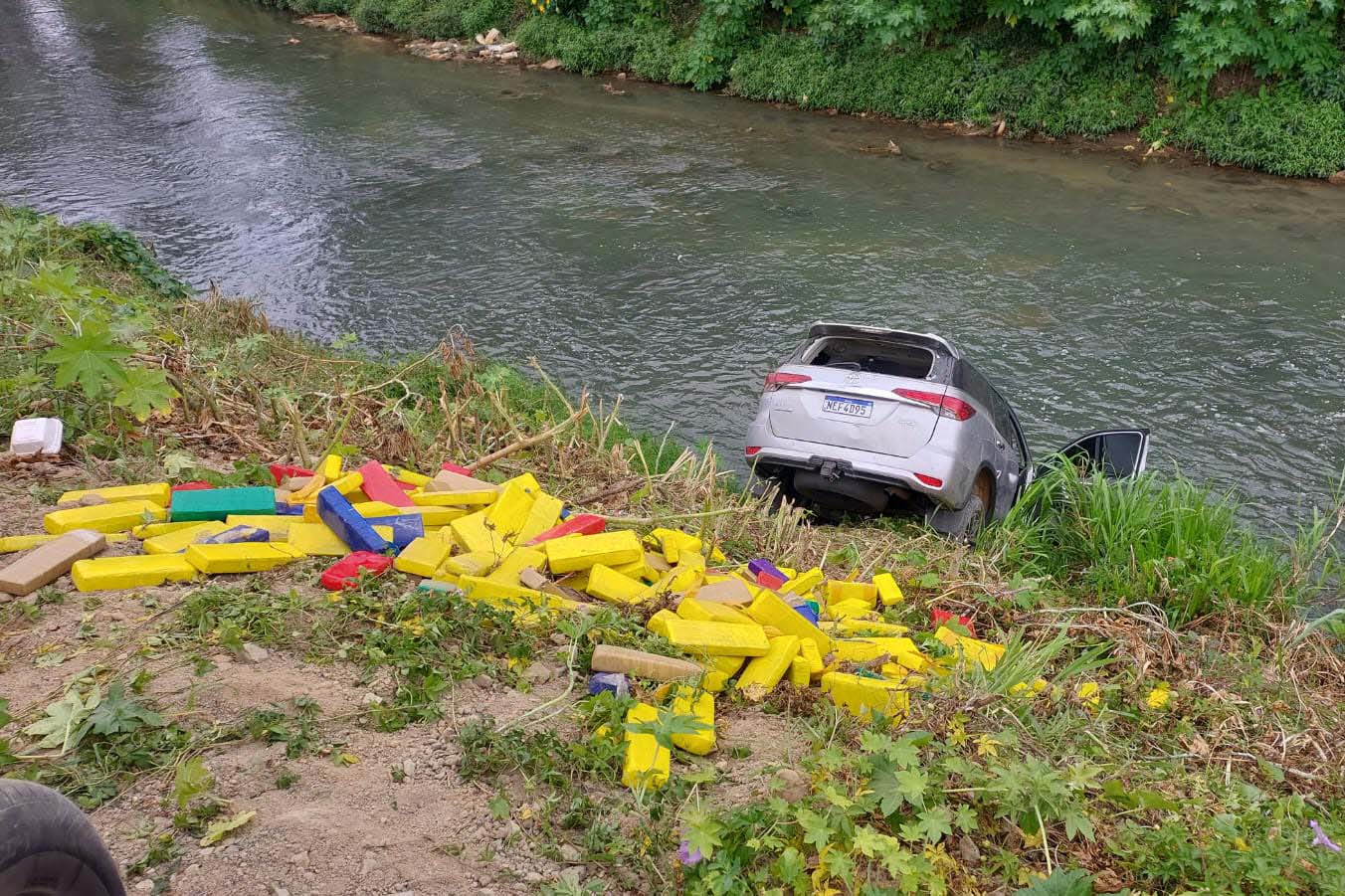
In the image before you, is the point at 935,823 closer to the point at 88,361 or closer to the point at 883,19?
the point at 88,361

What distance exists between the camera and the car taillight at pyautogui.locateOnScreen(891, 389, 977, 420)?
7.35 metres

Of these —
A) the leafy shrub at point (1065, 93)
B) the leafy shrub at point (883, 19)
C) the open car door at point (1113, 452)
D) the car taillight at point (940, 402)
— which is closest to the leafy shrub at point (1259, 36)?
the leafy shrub at point (1065, 93)

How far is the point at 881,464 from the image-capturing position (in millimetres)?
7340

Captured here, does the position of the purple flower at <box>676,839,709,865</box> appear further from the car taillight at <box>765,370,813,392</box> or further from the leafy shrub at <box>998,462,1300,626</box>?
the car taillight at <box>765,370,813,392</box>

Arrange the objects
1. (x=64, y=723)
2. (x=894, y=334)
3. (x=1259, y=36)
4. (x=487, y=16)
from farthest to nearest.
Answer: (x=487, y=16) < (x=1259, y=36) < (x=894, y=334) < (x=64, y=723)

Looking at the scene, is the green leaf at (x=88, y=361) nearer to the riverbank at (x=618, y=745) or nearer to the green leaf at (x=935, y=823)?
the riverbank at (x=618, y=745)

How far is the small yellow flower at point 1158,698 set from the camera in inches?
190

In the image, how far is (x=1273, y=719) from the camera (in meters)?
4.81

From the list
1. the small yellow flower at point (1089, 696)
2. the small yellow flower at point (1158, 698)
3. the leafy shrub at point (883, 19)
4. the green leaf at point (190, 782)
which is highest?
the leafy shrub at point (883, 19)

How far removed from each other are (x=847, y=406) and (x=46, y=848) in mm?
5969

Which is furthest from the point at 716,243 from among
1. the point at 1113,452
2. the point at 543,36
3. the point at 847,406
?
the point at 543,36

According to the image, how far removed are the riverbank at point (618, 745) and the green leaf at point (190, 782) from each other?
15mm

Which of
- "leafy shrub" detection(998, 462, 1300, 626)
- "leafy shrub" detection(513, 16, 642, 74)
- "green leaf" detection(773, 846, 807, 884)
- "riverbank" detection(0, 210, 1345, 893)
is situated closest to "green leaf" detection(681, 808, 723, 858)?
"riverbank" detection(0, 210, 1345, 893)

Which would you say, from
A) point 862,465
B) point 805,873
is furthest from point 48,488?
point 862,465
